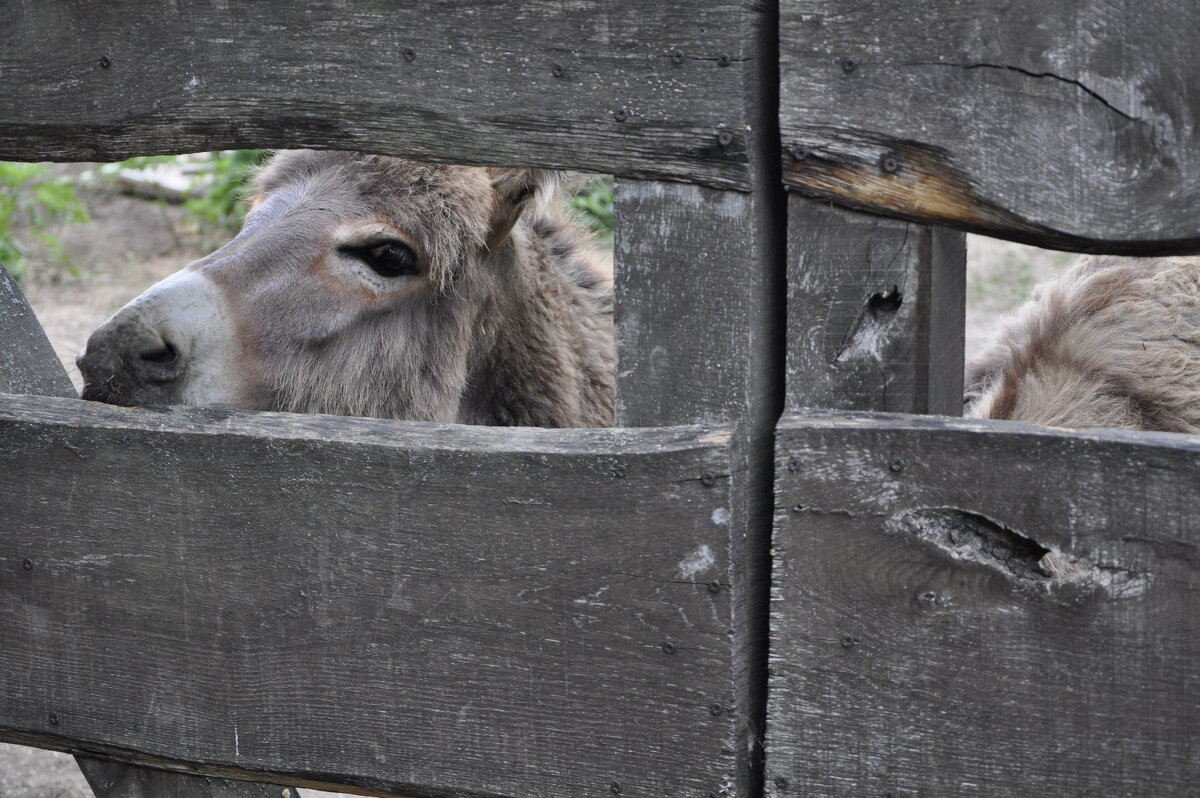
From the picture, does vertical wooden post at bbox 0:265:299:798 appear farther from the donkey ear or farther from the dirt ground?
the dirt ground

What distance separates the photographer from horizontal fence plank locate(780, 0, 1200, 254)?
137 centimetres

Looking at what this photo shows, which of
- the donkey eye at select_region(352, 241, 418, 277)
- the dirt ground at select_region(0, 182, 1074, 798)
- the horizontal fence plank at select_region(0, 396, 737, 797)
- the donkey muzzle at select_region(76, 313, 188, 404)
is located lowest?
the horizontal fence plank at select_region(0, 396, 737, 797)

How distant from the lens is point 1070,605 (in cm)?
150

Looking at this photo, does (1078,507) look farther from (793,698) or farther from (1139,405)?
(1139,405)

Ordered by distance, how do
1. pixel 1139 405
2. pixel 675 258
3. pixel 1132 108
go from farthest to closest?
pixel 1139 405 < pixel 675 258 < pixel 1132 108

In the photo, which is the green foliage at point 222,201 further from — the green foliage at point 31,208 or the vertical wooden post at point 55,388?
the vertical wooden post at point 55,388

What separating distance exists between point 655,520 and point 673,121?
0.57 m

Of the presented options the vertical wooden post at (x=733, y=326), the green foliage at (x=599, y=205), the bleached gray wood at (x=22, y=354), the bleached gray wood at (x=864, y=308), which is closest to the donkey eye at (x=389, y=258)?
the bleached gray wood at (x=22, y=354)

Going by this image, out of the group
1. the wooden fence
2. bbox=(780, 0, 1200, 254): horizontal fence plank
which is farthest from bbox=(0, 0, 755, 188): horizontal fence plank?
bbox=(780, 0, 1200, 254): horizontal fence plank

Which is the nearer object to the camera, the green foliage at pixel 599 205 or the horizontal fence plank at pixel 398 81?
the horizontal fence plank at pixel 398 81

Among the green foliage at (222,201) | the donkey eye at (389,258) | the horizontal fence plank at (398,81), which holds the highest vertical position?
the green foliage at (222,201)

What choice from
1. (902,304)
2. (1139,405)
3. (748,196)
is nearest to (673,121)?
(748,196)

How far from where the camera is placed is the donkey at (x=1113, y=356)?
2443mm

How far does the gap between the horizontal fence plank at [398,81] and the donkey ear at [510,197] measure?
922 mm
